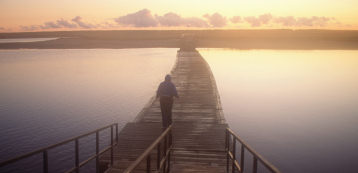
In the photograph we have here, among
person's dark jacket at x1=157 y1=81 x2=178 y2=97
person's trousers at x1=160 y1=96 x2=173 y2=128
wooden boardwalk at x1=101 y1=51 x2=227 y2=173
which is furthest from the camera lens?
person's trousers at x1=160 y1=96 x2=173 y2=128

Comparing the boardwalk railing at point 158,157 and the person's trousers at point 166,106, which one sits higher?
the person's trousers at point 166,106

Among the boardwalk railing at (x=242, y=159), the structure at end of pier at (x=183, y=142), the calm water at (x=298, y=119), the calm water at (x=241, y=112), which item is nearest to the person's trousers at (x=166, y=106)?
the structure at end of pier at (x=183, y=142)

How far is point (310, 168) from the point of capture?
13.9 meters

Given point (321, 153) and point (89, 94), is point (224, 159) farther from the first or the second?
point (89, 94)

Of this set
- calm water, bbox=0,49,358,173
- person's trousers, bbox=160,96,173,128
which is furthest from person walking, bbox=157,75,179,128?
calm water, bbox=0,49,358,173

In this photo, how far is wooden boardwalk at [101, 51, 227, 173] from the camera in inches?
343

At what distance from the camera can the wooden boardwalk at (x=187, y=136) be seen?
8703mm

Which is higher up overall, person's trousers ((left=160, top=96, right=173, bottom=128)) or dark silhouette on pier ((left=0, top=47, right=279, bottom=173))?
person's trousers ((left=160, top=96, right=173, bottom=128))

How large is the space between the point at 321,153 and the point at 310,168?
6.93 feet

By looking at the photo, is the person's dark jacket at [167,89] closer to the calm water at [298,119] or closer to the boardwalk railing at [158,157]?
the boardwalk railing at [158,157]

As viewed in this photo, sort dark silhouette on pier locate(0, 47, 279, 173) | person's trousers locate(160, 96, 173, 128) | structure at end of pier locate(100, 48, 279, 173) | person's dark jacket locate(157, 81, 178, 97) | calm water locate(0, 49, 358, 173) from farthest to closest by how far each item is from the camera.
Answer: calm water locate(0, 49, 358, 173)
person's trousers locate(160, 96, 173, 128)
person's dark jacket locate(157, 81, 178, 97)
structure at end of pier locate(100, 48, 279, 173)
dark silhouette on pier locate(0, 47, 279, 173)

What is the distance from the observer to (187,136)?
10836 mm

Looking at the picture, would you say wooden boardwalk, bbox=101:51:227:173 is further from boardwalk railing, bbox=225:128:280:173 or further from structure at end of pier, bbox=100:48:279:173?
boardwalk railing, bbox=225:128:280:173

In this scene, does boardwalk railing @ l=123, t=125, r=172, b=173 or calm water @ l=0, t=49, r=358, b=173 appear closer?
boardwalk railing @ l=123, t=125, r=172, b=173
